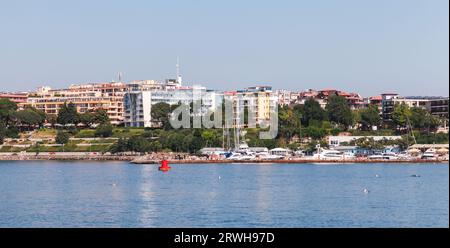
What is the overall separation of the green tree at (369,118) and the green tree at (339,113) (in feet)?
2.11

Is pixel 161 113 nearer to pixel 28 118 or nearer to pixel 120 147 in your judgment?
pixel 120 147

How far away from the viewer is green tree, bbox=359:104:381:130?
48125mm

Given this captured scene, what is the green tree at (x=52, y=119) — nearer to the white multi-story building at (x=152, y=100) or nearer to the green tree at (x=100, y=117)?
the green tree at (x=100, y=117)

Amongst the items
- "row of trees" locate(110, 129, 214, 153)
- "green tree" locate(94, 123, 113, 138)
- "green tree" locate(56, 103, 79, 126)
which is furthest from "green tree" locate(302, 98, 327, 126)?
"green tree" locate(56, 103, 79, 126)

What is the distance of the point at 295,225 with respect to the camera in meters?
12.1

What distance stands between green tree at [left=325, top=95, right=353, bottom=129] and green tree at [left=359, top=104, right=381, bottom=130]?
642 millimetres

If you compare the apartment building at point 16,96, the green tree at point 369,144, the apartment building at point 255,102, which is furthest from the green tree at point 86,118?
the green tree at point 369,144

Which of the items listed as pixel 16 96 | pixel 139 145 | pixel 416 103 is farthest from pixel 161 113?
pixel 16 96

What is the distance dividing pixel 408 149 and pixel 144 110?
18766 mm

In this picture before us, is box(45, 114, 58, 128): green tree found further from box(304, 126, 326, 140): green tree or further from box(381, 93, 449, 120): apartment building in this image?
box(381, 93, 449, 120): apartment building

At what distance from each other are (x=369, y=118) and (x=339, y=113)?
173 centimetres

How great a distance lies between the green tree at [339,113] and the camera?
48.3m

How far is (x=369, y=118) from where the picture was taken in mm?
47969
